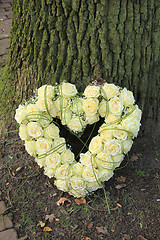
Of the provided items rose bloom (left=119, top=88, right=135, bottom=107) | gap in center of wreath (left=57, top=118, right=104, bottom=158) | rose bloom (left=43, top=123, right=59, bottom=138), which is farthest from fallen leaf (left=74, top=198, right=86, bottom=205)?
rose bloom (left=119, top=88, right=135, bottom=107)

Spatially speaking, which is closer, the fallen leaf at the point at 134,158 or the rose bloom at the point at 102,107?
the rose bloom at the point at 102,107

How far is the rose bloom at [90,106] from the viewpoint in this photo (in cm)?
217

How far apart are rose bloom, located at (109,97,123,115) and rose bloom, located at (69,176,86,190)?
613mm

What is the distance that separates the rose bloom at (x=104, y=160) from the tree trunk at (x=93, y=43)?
0.69m

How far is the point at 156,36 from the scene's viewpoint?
232 cm

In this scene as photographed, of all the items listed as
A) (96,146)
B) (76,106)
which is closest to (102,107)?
(76,106)

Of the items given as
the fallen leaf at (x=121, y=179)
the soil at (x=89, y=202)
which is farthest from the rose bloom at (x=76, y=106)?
the fallen leaf at (x=121, y=179)

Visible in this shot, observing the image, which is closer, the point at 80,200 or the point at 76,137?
the point at 80,200

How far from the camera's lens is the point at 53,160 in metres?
2.17

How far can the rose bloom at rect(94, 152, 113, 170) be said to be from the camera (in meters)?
2.12

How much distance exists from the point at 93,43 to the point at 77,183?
1192mm

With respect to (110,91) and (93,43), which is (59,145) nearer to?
(110,91)

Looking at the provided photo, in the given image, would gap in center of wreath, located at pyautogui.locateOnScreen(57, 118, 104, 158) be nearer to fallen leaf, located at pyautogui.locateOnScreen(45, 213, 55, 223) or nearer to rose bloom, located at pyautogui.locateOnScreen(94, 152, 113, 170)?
rose bloom, located at pyautogui.locateOnScreen(94, 152, 113, 170)

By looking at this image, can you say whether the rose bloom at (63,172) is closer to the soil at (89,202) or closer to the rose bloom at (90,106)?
the soil at (89,202)
